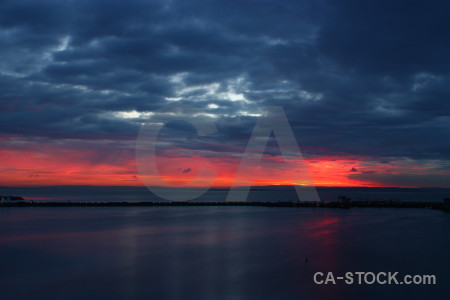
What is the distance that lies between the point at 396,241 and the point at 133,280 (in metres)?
33.6

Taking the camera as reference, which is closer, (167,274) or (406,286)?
(406,286)

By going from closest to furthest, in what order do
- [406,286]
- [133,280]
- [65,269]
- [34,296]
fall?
1. [34,296]
2. [406,286]
3. [133,280]
4. [65,269]

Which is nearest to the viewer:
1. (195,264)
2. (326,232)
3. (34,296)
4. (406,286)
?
(34,296)

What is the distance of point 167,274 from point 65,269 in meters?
8.85

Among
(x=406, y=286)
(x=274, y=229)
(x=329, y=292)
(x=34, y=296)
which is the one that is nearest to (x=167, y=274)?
(x=34, y=296)

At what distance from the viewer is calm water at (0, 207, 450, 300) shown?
82.2ft

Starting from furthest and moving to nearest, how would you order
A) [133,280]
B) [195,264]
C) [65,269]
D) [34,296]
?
[195,264]
[65,269]
[133,280]
[34,296]

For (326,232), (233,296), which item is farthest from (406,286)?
(326,232)

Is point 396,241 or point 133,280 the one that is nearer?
point 133,280

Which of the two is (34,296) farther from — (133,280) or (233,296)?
(233,296)

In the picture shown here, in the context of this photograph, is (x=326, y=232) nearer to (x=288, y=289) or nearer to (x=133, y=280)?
(x=288, y=289)

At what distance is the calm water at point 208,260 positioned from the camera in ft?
82.2

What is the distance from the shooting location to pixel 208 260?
3472 centimetres

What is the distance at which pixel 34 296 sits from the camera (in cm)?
2411
